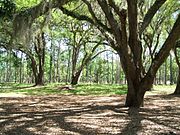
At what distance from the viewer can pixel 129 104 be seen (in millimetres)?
10906

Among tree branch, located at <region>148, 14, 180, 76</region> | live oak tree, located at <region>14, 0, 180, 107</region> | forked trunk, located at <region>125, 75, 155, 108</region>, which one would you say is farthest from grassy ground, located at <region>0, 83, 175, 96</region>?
tree branch, located at <region>148, 14, 180, 76</region>

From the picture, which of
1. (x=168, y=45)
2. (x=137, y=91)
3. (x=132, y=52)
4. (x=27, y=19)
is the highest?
(x=27, y=19)

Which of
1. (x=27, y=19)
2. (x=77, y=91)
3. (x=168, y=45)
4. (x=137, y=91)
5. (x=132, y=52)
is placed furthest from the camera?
(x=77, y=91)

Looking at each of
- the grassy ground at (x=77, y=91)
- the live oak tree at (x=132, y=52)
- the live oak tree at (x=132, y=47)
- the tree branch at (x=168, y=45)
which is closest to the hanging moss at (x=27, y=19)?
the live oak tree at (x=132, y=47)

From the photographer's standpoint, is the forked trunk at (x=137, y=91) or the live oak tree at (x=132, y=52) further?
the forked trunk at (x=137, y=91)

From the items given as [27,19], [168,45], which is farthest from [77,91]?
[168,45]

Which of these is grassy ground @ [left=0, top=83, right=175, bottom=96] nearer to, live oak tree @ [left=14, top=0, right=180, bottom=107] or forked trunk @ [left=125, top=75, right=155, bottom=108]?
forked trunk @ [left=125, top=75, right=155, bottom=108]

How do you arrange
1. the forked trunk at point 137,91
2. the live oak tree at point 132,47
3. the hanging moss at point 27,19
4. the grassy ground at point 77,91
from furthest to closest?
the grassy ground at point 77,91
the hanging moss at point 27,19
the forked trunk at point 137,91
the live oak tree at point 132,47

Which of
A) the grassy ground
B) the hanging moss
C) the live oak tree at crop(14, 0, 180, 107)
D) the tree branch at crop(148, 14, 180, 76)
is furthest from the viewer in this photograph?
the grassy ground

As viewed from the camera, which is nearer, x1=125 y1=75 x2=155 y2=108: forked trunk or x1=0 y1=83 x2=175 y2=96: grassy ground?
x1=125 y1=75 x2=155 y2=108: forked trunk

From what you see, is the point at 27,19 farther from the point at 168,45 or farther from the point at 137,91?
the point at 168,45

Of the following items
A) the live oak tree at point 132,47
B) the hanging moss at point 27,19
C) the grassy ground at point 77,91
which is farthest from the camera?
the grassy ground at point 77,91

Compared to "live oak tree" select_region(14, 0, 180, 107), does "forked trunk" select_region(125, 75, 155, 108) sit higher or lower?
lower

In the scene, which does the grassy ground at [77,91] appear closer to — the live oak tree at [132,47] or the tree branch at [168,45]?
the live oak tree at [132,47]
